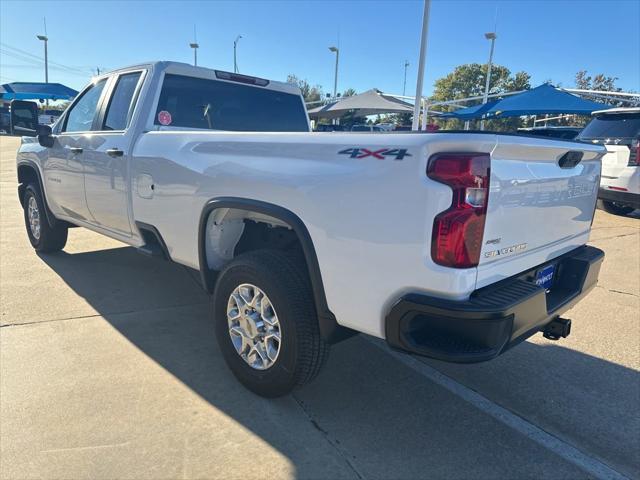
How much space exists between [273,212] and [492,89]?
62638 mm

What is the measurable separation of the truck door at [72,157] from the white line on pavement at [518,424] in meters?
3.24

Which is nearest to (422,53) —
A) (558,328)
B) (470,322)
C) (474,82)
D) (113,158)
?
(113,158)

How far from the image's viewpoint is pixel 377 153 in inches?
83.7

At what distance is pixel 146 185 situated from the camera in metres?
3.56

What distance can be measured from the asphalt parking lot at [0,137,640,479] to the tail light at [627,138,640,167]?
5.03 m

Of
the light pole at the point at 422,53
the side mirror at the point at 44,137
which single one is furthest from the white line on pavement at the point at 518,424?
the light pole at the point at 422,53

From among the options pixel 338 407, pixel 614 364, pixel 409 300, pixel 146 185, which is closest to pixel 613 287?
pixel 614 364

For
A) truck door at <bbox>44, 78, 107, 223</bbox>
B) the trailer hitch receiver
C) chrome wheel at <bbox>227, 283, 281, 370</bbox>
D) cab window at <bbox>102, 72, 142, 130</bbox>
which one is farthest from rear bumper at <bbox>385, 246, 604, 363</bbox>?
truck door at <bbox>44, 78, 107, 223</bbox>

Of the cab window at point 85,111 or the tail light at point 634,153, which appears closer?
the cab window at point 85,111

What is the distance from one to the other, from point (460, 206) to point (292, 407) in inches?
61.9

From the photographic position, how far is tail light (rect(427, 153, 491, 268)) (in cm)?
198

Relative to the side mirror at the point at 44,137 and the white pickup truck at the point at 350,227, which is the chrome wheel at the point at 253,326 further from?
the side mirror at the point at 44,137

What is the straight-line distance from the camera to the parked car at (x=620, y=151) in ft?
27.2

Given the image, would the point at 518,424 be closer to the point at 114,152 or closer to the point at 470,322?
the point at 470,322
